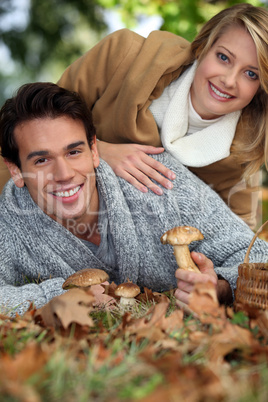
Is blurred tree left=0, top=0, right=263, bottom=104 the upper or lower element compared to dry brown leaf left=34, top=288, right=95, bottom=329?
upper

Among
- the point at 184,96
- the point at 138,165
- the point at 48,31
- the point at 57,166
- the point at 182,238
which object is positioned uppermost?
the point at 48,31

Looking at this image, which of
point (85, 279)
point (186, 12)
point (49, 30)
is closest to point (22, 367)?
point (85, 279)

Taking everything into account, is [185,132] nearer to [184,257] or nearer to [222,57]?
[222,57]

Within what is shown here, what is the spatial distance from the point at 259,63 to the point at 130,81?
90 cm

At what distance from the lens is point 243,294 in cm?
200

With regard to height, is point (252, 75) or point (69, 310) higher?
point (252, 75)

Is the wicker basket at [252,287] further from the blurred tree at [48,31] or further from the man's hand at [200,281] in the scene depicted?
the blurred tree at [48,31]

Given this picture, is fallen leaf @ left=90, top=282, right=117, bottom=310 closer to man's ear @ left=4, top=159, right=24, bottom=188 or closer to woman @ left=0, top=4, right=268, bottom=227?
woman @ left=0, top=4, right=268, bottom=227

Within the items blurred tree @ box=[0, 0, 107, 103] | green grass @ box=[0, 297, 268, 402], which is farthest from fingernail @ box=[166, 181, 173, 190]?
blurred tree @ box=[0, 0, 107, 103]

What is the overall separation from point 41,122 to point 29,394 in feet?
6.52

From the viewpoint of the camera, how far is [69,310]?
5.75ft

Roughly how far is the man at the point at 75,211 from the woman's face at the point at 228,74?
647 mm

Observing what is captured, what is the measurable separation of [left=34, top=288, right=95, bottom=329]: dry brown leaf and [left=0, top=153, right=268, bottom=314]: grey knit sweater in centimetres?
96

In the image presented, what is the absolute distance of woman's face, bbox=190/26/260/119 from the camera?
120 inches
